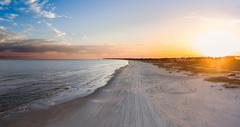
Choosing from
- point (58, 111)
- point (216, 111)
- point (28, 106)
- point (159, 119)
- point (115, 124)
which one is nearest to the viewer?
point (115, 124)

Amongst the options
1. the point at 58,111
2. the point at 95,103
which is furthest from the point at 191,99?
the point at 58,111

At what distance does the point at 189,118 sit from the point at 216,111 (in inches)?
85.2

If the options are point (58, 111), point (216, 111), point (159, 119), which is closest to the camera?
Result: point (159, 119)

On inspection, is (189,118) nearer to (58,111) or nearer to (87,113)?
(87,113)

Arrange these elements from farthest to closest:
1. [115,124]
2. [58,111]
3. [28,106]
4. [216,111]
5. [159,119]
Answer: [28,106]
[58,111]
[216,111]
[159,119]
[115,124]

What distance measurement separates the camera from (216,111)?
364 inches

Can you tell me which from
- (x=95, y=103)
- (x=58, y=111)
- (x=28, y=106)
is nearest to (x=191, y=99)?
(x=95, y=103)

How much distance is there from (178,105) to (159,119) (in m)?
2.83

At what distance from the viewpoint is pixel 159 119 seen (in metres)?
8.23

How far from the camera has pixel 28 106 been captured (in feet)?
37.1

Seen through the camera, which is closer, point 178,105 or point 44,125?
point 44,125

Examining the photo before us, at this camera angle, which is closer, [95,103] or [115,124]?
[115,124]

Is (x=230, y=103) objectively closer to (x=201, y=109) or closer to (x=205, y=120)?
(x=201, y=109)

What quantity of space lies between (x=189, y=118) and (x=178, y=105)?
2360 mm
